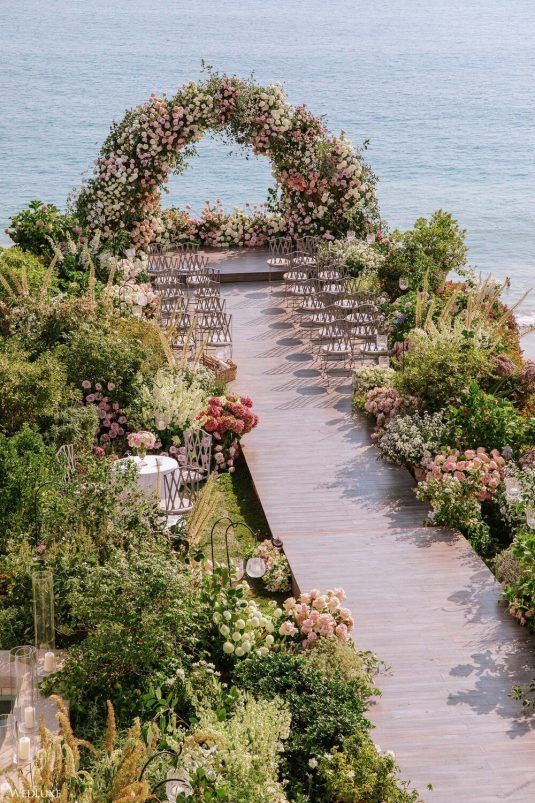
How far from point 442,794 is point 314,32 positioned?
96569 mm

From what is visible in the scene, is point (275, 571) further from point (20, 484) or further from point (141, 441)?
point (20, 484)

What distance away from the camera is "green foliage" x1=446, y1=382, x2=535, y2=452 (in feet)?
45.7

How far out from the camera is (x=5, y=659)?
1008cm

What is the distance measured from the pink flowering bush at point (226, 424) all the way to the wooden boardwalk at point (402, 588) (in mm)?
316

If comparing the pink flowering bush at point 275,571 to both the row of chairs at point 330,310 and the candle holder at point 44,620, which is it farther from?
the row of chairs at point 330,310

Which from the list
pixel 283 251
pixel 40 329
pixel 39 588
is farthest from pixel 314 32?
pixel 39 588

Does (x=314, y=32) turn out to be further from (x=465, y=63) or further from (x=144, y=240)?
(x=144, y=240)

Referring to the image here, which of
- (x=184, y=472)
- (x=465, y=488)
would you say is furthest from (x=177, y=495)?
(x=465, y=488)

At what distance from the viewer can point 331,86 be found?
82.8 meters

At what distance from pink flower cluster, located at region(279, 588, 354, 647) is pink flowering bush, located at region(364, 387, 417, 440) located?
4858 mm

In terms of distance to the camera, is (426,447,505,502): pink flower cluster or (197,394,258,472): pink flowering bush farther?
(197,394,258,472): pink flowering bush

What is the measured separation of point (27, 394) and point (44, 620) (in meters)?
4.26

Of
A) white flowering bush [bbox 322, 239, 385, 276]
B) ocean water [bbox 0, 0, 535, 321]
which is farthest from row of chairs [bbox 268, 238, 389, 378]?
ocean water [bbox 0, 0, 535, 321]

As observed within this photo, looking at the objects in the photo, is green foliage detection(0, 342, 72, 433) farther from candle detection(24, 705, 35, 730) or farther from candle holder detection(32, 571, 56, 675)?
candle detection(24, 705, 35, 730)
